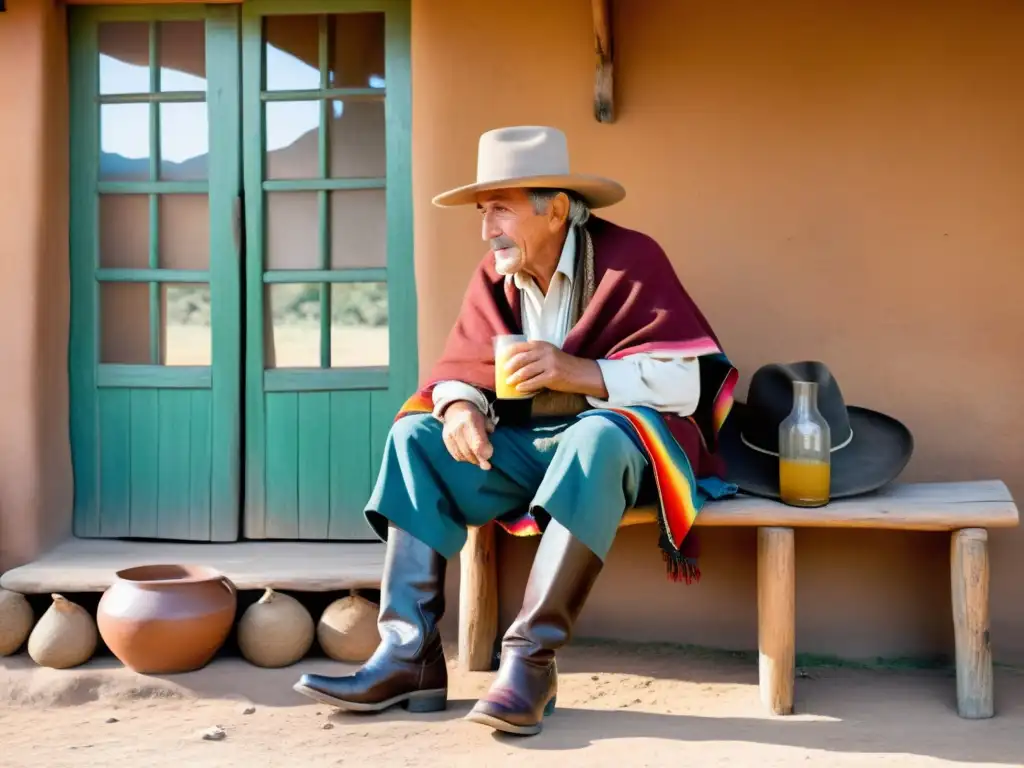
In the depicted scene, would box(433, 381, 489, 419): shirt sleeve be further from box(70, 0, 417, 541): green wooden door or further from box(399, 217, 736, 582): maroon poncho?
box(70, 0, 417, 541): green wooden door

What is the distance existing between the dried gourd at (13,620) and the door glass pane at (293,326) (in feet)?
3.86

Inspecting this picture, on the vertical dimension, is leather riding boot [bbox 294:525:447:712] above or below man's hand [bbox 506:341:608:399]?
below

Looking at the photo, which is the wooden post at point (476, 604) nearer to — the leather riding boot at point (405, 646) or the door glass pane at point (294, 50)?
the leather riding boot at point (405, 646)

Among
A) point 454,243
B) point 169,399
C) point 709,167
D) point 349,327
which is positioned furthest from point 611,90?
point 169,399

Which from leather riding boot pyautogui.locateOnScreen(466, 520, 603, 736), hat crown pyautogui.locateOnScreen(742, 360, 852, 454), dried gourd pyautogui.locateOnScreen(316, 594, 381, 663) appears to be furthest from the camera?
dried gourd pyautogui.locateOnScreen(316, 594, 381, 663)

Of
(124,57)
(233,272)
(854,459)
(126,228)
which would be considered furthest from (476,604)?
(124,57)

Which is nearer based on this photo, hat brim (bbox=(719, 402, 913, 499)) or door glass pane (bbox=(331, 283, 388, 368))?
hat brim (bbox=(719, 402, 913, 499))

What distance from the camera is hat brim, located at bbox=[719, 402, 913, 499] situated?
3.40 meters

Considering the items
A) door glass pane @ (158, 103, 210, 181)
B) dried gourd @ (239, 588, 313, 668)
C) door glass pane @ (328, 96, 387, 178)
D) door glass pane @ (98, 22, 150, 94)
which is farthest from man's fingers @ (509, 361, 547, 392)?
door glass pane @ (98, 22, 150, 94)

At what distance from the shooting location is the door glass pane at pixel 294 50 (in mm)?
4277

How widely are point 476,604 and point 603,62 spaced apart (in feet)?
5.94

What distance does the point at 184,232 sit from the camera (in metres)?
4.39

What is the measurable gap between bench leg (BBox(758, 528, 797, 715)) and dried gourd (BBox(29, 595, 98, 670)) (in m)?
2.16

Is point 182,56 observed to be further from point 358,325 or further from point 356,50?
point 358,325
